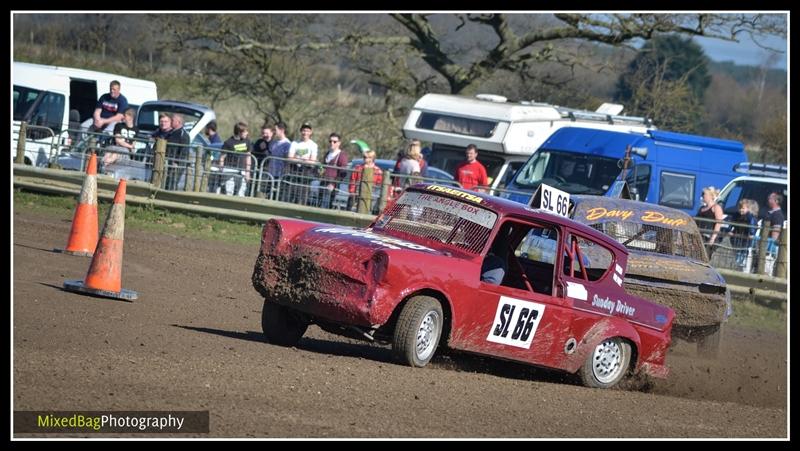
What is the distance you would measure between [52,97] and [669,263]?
49.4 ft

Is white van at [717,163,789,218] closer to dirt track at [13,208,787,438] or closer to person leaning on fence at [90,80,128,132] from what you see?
dirt track at [13,208,787,438]

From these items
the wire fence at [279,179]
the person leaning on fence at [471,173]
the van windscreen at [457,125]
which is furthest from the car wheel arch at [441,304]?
the van windscreen at [457,125]

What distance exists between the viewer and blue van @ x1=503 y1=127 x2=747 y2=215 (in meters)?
19.1

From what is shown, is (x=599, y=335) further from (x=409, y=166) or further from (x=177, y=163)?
(x=177, y=163)

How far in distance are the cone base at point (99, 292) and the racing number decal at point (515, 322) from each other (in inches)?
146

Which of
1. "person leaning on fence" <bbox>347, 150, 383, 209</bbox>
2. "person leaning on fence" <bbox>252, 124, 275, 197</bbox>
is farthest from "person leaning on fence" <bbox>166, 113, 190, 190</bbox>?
"person leaning on fence" <bbox>347, 150, 383, 209</bbox>

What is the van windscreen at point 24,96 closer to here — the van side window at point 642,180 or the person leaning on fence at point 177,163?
the person leaning on fence at point 177,163

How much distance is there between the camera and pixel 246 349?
29.5ft

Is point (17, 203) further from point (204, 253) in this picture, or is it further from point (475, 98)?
point (475, 98)

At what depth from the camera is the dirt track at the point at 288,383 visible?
679 centimetres

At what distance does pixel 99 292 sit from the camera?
1080 cm

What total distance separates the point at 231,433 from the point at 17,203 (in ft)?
44.6

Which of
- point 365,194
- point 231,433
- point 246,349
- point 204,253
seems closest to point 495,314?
point 246,349

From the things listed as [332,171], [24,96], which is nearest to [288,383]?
[332,171]
